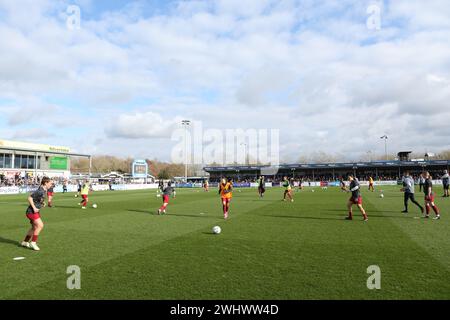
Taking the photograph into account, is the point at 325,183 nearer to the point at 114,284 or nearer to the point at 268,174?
the point at 268,174

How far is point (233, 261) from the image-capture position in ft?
25.5

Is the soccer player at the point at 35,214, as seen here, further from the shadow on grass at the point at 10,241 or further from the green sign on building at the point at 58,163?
the green sign on building at the point at 58,163

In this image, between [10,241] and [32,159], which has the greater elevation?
[32,159]

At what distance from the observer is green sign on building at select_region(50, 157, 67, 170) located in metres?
77.1

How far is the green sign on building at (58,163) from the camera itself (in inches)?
3036

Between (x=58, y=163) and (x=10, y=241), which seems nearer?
(x=10, y=241)

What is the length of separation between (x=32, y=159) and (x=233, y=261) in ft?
263

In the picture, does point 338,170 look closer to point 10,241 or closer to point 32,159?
point 32,159

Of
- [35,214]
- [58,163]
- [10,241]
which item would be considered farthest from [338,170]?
[35,214]

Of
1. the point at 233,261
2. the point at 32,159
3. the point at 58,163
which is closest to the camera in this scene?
the point at 233,261

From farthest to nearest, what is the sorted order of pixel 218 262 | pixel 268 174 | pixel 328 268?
pixel 268 174
pixel 218 262
pixel 328 268

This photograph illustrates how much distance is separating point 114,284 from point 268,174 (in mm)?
90284

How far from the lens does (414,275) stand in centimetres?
655
